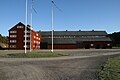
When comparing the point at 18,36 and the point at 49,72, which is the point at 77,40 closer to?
the point at 18,36

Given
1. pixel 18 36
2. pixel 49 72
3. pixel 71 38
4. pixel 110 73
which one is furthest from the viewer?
pixel 71 38

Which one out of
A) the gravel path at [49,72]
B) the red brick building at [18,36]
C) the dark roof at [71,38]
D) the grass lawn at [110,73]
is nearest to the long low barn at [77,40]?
the dark roof at [71,38]

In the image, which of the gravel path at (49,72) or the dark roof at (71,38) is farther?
the dark roof at (71,38)

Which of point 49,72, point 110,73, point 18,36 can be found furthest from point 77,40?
point 110,73

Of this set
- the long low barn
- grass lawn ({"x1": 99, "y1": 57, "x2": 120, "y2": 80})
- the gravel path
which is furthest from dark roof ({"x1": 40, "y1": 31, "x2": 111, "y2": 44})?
grass lawn ({"x1": 99, "y1": 57, "x2": 120, "y2": 80})

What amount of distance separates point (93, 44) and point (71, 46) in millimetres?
10166

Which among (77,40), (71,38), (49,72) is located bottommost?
(49,72)

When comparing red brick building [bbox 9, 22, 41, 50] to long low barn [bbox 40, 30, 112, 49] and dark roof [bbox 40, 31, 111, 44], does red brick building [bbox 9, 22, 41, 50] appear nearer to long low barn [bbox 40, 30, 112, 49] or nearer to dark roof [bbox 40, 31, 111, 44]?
long low barn [bbox 40, 30, 112, 49]

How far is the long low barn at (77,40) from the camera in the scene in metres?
104

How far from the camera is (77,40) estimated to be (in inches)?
4230

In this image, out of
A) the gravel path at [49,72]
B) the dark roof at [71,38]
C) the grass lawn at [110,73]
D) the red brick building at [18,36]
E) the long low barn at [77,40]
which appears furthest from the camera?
the dark roof at [71,38]

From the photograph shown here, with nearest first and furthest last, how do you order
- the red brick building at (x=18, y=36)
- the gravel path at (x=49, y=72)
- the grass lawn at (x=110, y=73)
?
the grass lawn at (x=110, y=73), the gravel path at (x=49, y=72), the red brick building at (x=18, y=36)

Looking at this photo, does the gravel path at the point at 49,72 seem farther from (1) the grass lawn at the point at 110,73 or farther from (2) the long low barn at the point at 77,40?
(2) the long low barn at the point at 77,40

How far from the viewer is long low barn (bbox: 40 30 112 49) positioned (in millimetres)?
104062
